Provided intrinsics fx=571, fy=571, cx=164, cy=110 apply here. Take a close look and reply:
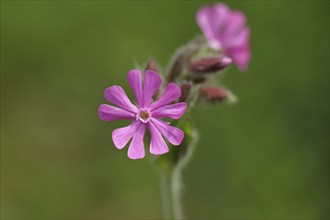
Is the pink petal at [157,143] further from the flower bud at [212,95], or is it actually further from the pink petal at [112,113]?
the flower bud at [212,95]

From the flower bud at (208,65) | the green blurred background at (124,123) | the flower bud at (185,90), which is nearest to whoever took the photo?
the flower bud at (185,90)

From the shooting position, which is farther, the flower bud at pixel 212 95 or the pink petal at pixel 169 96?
the flower bud at pixel 212 95

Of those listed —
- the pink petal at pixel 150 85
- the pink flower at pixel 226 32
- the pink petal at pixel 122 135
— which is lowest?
the pink petal at pixel 122 135

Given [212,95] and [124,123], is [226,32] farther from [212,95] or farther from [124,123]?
[124,123]


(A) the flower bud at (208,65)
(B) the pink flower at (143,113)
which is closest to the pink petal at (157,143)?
(B) the pink flower at (143,113)

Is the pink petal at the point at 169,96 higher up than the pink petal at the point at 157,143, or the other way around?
the pink petal at the point at 169,96

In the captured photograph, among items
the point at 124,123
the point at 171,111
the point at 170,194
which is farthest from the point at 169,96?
the point at 124,123

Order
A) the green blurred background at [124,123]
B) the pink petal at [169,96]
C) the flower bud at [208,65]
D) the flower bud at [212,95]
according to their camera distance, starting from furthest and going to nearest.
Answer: the green blurred background at [124,123] < the flower bud at [212,95] < the flower bud at [208,65] < the pink petal at [169,96]

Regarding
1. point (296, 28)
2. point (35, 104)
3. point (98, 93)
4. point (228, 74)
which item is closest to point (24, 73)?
point (35, 104)

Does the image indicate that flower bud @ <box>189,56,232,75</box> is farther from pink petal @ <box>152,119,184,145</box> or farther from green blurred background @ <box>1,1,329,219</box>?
green blurred background @ <box>1,1,329,219</box>
